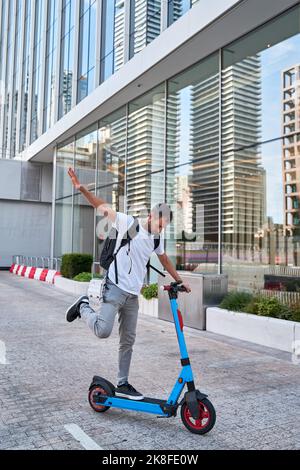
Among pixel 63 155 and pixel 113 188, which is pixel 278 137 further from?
pixel 63 155

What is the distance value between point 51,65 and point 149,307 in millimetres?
16801

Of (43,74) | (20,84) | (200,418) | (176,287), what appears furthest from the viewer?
(20,84)

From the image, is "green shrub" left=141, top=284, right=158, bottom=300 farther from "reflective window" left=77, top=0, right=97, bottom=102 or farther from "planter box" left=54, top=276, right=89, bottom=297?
"reflective window" left=77, top=0, right=97, bottom=102

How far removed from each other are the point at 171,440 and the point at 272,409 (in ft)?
4.24

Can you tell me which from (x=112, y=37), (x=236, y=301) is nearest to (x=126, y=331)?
(x=236, y=301)

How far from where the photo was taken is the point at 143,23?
13234mm

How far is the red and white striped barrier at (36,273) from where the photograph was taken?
18.5m

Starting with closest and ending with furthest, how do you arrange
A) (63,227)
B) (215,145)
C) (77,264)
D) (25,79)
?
(215,145), (77,264), (63,227), (25,79)

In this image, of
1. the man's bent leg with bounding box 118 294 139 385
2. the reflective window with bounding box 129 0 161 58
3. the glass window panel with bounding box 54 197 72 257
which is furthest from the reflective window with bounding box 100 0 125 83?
the man's bent leg with bounding box 118 294 139 385

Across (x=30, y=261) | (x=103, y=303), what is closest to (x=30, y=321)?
(x=103, y=303)

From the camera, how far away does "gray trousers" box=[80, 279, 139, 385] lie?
379 cm

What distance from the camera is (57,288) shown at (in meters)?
16.3

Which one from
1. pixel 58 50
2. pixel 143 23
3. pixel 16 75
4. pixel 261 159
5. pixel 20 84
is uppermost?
pixel 16 75

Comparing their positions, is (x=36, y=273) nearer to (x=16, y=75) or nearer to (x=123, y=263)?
(x=16, y=75)
